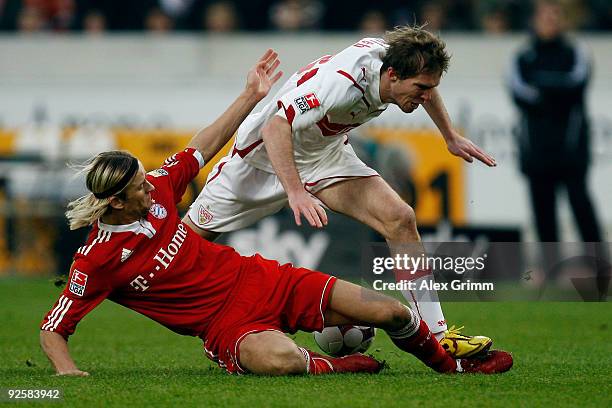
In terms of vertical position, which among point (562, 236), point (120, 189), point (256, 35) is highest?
point (256, 35)

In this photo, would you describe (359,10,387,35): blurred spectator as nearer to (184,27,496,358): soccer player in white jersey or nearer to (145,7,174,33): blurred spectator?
(145,7,174,33): blurred spectator

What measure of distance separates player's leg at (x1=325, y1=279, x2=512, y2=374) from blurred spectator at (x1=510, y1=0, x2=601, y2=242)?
874 centimetres

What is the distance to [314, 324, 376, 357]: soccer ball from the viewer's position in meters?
7.28

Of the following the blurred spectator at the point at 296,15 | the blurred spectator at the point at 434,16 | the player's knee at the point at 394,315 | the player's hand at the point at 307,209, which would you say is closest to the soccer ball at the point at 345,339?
the player's knee at the point at 394,315

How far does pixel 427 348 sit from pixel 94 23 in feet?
39.1

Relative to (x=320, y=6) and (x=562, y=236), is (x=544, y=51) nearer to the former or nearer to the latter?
(x=562, y=236)

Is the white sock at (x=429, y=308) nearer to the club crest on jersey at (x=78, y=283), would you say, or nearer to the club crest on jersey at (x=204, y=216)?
the club crest on jersey at (x=204, y=216)

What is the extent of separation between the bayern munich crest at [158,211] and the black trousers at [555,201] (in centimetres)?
938

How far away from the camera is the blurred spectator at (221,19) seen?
17.2 m

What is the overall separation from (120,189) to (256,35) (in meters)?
11.0

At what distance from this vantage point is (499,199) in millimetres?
16156

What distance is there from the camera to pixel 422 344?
269 inches

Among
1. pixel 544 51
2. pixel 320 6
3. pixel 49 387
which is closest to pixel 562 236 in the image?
pixel 544 51

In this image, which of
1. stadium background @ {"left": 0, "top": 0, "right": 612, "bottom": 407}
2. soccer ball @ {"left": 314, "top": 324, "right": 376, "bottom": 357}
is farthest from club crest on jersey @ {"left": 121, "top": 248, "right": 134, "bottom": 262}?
stadium background @ {"left": 0, "top": 0, "right": 612, "bottom": 407}
